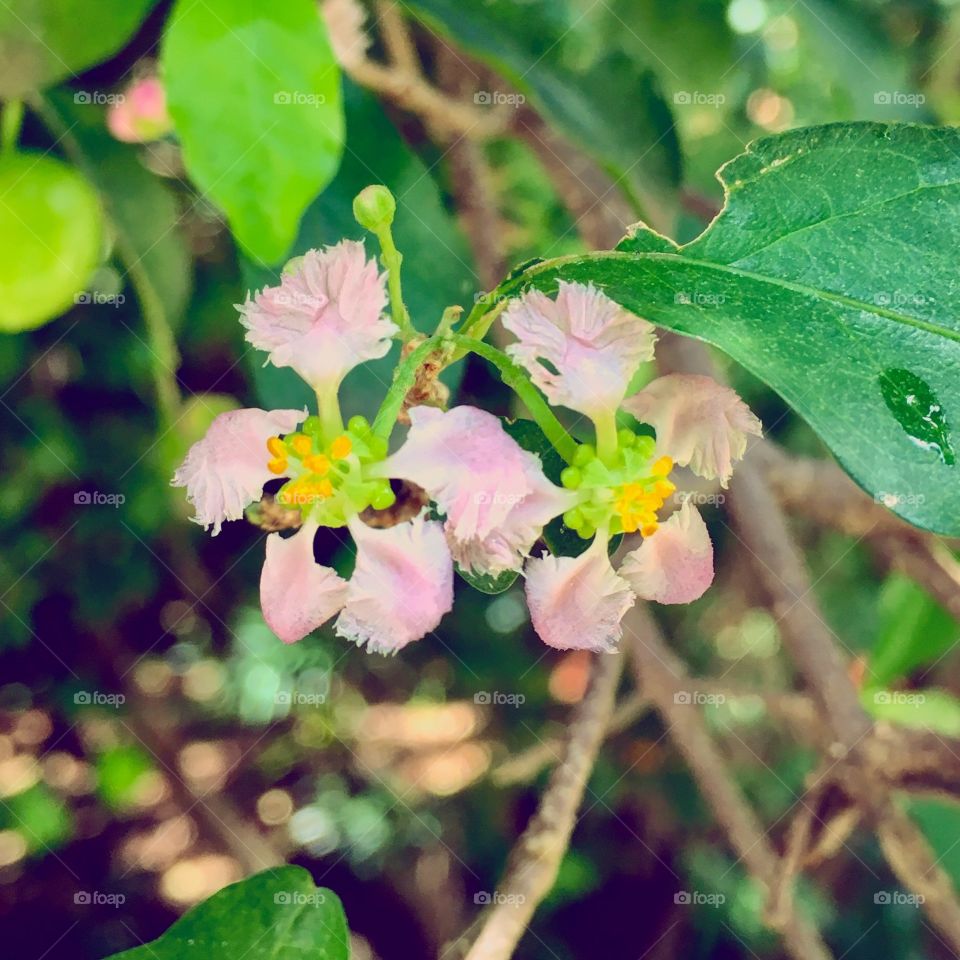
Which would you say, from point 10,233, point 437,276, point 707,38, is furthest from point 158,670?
point 707,38

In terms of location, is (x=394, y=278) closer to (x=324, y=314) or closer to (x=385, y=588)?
(x=324, y=314)

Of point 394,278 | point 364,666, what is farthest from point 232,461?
point 364,666

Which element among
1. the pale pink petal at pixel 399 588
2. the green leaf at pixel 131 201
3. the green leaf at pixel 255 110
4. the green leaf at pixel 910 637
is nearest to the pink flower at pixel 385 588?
the pale pink petal at pixel 399 588

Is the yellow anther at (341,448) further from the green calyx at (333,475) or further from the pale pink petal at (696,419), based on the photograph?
the pale pink petal at (696,419)

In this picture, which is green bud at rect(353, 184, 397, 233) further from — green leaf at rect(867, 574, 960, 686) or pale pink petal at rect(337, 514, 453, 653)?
green leaf at rect(867, 574, 960, 686)

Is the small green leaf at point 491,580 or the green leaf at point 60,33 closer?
the small green leaf at point 491,580

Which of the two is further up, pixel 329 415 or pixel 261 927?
pixel 329 415
